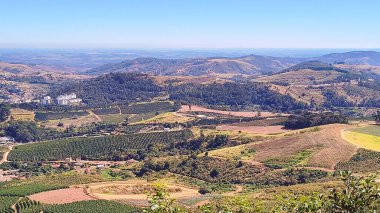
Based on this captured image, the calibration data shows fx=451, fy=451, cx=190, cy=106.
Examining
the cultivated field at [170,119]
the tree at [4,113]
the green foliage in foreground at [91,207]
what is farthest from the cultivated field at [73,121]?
the green foliage in foreground at [91,207]

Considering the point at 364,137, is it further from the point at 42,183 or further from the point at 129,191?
the point at 42,183

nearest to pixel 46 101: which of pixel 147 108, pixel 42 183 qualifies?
pixel 147 108

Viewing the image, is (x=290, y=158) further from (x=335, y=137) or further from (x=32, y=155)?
(x=32, y=155)

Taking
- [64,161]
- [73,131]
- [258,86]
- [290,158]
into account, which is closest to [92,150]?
[64,161]

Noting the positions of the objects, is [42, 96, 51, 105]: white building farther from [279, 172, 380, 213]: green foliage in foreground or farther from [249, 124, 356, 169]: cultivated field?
[279, 172, 380, 213]: green foliage in foreground

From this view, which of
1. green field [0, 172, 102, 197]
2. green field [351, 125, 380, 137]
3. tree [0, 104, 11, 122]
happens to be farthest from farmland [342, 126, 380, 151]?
tree [0, 104, 11, 122]

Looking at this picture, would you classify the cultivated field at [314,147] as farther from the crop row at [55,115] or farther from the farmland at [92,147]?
the crop row at [55,115]
